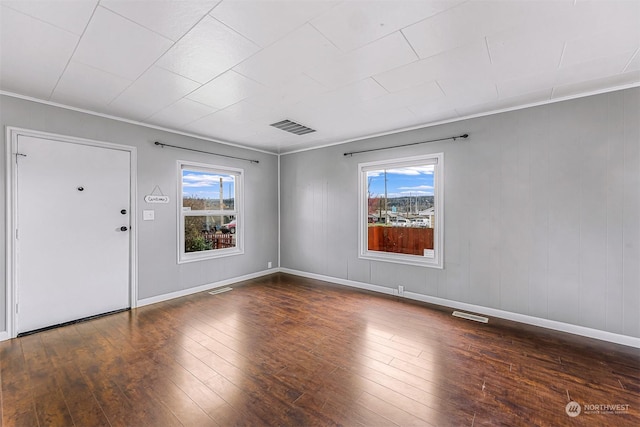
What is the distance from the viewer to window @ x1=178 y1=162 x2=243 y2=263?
4.40 m

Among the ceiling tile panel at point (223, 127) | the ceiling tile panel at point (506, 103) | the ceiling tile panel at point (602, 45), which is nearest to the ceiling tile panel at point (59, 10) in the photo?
the ceiling tile panel at point (223, 127)

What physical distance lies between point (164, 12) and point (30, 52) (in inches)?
53.8

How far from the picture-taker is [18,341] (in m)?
2.80

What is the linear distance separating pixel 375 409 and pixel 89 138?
14.1 ft

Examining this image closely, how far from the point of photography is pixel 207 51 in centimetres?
209

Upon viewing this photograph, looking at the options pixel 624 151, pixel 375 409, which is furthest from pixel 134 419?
pixel 624 151

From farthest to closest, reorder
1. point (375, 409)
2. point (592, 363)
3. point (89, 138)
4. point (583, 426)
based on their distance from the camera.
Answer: point (89, 138) < point (592, 363) < point (375, 409) < point (583, 426)

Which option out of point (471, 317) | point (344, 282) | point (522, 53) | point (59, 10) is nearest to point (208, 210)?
point (344, 282)

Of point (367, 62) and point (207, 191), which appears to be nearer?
point (367, 62)

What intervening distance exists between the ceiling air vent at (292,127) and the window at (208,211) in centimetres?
151

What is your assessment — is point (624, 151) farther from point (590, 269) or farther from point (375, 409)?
point (375, 409)

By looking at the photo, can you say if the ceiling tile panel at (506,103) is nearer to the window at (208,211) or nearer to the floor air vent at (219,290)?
the window at (208,211)

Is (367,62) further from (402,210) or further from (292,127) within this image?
(402,210)

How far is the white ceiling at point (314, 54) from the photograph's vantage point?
1678mm
